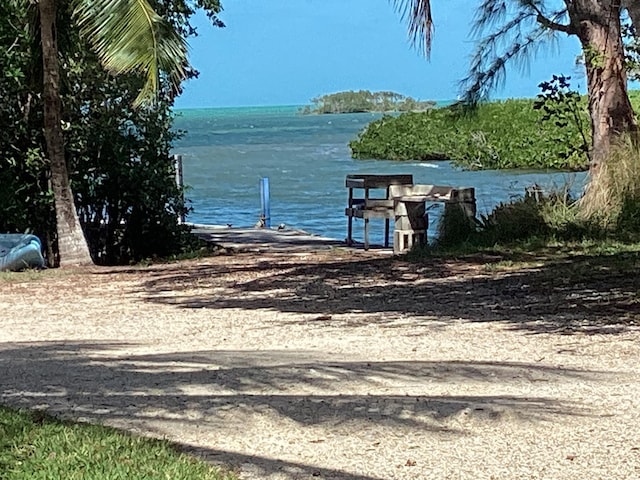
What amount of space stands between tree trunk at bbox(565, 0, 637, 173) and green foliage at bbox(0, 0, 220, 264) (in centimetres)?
617

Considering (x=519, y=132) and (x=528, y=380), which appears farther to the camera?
(x=519, y=132)

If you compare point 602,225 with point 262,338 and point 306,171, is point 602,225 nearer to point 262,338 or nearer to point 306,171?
point 262,338

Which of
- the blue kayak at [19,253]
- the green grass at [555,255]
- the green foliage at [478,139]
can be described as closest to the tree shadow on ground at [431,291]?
the green grass at [555,255]

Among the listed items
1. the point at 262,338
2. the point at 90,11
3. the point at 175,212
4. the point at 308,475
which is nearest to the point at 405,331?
the point at 262,338

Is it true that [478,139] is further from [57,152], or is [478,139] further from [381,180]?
[57,152]

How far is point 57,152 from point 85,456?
31.3 ft

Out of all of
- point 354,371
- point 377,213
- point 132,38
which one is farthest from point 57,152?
point 354,371

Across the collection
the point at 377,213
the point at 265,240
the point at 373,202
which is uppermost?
the point at 373,202

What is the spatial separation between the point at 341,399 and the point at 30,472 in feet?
5.81

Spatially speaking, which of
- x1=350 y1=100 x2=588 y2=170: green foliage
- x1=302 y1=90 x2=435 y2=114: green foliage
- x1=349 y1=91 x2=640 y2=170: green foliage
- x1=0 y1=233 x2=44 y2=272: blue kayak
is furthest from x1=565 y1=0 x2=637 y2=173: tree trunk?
x1=302 y1=90 x2=435 y2=114: green foliage

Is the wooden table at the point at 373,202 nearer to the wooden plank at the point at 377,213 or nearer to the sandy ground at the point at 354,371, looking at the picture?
the wooden plank at the point at 377,213

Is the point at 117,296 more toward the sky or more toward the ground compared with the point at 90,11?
more toward the ground

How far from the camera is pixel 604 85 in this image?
14.3 metres

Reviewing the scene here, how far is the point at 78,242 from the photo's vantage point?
539 inches
